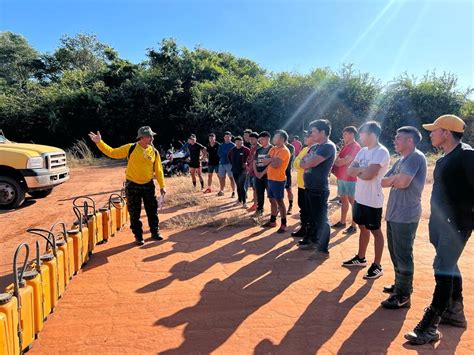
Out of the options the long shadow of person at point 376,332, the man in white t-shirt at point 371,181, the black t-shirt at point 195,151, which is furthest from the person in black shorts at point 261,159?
the long shadow of person at point 376,332

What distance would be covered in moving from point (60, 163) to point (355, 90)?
16069 mm

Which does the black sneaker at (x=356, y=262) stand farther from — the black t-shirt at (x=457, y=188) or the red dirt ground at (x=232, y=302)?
the black t-shirt at (x=457, y=188)

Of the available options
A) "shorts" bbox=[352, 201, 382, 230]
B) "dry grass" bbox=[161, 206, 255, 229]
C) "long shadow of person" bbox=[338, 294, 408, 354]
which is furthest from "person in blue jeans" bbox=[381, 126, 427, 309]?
"dry grass" bbox=[161, 206, 255, 229]

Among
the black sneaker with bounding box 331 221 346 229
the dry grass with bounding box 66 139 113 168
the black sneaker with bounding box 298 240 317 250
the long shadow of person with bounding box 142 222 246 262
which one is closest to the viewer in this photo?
the black sneaker with bounding box 298 240 317 250

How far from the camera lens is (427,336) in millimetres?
3158

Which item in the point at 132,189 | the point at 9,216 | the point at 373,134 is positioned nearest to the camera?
the point at 373,134

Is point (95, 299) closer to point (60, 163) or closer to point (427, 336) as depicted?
point (427, 336)

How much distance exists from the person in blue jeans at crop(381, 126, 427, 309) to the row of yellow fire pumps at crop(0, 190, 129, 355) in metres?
3.26

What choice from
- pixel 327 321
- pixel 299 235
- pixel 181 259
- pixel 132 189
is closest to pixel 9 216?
pixel 132 189

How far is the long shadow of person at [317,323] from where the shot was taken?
3.17m

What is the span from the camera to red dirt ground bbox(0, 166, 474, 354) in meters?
3.25

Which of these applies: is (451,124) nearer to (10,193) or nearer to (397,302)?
(397,302)

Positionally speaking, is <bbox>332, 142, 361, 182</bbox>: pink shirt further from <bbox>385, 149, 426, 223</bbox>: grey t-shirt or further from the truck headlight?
the truck headlight

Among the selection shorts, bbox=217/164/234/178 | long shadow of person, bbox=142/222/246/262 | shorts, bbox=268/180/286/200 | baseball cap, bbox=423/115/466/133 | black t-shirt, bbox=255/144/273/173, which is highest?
baseball cap, bbox=423/115/466/133
